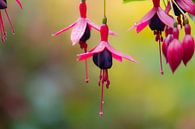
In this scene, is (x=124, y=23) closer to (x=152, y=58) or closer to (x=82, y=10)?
(x=152, y=58)

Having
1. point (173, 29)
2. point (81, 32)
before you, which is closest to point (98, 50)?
point (81, 32)

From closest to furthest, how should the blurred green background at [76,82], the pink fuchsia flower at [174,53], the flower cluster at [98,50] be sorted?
the pink fuchsia flower at [174,53], the flower cluster at [98,50], the blurred green background at [76,82]

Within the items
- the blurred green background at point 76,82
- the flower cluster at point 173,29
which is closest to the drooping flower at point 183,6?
the flower cluster at point 173,29

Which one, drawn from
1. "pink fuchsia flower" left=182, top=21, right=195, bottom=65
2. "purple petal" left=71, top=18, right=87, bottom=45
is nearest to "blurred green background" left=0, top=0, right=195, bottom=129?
"purple petal" left=71, top=18, right=87, bottom=45

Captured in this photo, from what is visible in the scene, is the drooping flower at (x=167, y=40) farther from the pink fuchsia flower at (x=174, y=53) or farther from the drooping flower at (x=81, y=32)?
the drooping flower at (x=81, y=32)

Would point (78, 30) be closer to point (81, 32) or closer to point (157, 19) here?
point (81, 32)

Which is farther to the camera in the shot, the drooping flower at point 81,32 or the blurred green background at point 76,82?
the blurred green background at point 76,82
